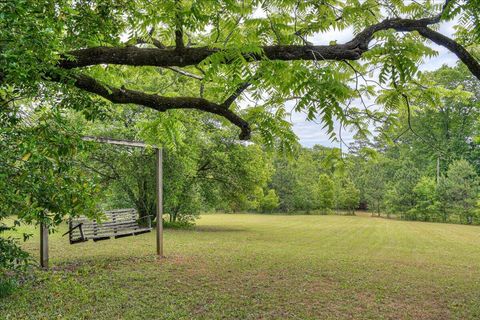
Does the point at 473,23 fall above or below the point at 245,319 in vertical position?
above

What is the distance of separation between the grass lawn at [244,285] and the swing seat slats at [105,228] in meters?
0.65

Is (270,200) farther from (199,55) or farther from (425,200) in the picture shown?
(199,55)

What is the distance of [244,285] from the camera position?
260 inches

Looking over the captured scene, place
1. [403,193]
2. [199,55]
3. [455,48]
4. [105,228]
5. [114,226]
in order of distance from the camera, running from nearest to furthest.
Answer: [199,55], [455,48], [105,228], [114,226], [403,193]

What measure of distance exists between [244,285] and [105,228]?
405cm

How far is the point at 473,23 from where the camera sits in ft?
7.53

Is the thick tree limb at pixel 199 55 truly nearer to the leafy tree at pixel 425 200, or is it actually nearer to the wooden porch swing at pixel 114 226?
the wooden porch swing at pixel 114 226

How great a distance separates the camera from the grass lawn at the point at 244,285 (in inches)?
203

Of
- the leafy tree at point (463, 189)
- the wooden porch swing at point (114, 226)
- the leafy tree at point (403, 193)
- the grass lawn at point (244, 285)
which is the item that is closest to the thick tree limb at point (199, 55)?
the grass lawn at point (244, 285)

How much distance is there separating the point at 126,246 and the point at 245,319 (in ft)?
25.1

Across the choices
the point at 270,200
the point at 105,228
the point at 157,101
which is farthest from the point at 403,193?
the point at 157,101

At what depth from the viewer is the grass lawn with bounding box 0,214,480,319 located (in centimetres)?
514

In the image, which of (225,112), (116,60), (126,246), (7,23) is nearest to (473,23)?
(225,112)

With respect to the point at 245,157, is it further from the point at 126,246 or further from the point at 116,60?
the point at 116,60
